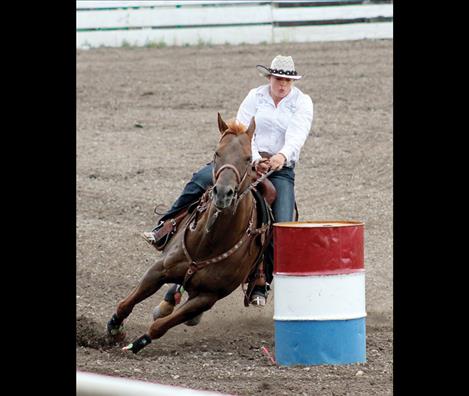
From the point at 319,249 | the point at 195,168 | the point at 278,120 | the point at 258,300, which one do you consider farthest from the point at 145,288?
the point at 195,168

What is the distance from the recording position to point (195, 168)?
16.0 meters

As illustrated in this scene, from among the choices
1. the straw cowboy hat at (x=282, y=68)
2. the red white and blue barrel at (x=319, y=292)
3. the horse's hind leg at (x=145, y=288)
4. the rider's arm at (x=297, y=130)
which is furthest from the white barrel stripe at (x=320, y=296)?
the straw cowboy hat at (x=282, y=68)

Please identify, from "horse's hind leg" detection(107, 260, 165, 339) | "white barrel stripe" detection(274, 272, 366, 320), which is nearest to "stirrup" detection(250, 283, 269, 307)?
"horse's hind leg" detection(107, 260, 165, 339)

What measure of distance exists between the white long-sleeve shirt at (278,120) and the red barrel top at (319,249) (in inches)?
49.1

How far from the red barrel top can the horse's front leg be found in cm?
74

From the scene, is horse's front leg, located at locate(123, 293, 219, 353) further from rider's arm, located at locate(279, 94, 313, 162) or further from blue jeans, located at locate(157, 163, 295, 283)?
rider's arm, located at locate(279, 94, 313, 162)

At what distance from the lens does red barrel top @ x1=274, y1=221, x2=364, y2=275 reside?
8625 millimetres

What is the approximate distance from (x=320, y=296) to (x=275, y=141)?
173 cm

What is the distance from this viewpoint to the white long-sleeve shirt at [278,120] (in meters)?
9.85

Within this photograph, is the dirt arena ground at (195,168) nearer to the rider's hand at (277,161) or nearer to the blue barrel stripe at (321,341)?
the blue barrel stripe at (321,341)
